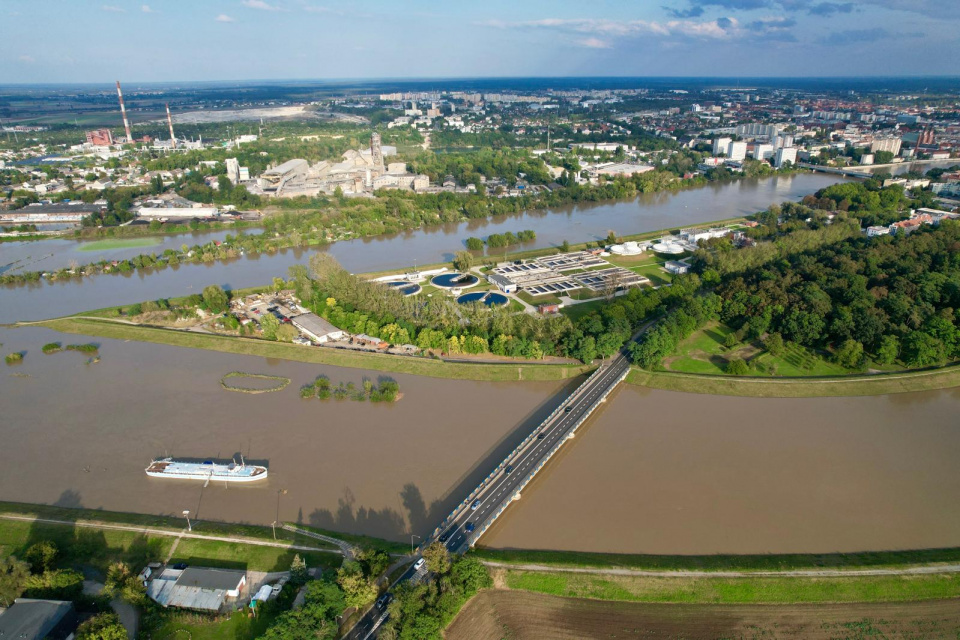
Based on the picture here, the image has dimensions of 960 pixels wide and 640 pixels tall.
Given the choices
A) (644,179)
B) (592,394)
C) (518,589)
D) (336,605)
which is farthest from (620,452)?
(644,179)

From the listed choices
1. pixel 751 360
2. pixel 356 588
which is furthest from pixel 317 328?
pixel 751 360

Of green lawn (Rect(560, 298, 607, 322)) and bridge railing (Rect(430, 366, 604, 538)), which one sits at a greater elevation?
green lawn (Rect(560, 298, 607, 322))

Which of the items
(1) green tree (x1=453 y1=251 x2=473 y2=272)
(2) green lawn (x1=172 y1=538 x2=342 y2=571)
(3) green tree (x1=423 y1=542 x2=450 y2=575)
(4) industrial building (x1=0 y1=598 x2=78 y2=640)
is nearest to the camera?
(4) industrial building (x1=0 y1=598 x2=78 y2=640)

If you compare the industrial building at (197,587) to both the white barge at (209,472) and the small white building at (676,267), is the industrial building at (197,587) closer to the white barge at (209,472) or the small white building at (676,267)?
the white barge at (209,472)

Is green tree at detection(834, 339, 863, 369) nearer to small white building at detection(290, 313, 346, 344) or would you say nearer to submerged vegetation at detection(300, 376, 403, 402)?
submerged vegetation at detection(300, 376, 403, 402)

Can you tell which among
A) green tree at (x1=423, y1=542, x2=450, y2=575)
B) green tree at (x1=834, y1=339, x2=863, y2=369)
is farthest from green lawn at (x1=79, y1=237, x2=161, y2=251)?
green tree at (x1=834, y1=339, x2=863, y2=369)
